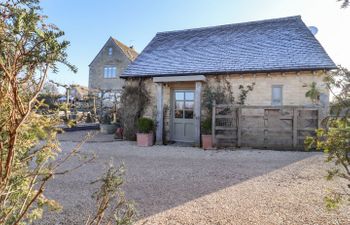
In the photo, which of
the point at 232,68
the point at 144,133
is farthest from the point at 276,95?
the point at 144,133

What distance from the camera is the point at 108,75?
84.5 ft

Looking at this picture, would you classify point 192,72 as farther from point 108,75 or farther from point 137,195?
point 108,75

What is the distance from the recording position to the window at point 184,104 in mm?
9383

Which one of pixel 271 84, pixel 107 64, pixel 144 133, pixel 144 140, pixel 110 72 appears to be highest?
pixel 107 64

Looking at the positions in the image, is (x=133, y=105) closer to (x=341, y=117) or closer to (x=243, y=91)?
(x=243, y=91)

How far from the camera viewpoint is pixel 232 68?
8.88 m

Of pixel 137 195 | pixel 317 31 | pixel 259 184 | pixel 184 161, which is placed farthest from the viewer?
pixel 317 31

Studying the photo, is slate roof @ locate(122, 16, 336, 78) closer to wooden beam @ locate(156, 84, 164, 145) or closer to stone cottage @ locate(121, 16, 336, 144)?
stone cottage @ locate(121, 16, 336, 144)

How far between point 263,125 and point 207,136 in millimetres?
2251

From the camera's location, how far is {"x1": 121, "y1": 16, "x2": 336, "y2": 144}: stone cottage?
8.36 meters

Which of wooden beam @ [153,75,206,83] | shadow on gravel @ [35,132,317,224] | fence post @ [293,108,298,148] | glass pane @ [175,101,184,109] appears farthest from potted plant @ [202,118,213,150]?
fence post @ [293,108,298,148]

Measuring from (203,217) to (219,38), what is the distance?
10449 millimetres

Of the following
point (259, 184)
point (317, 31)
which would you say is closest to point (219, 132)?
point (259, 184)

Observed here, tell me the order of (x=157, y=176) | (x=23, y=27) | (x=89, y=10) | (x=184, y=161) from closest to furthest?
(x=23, y=27)
(x=157, y=176)
(x=89, y=10)
(x=184, y=161)
